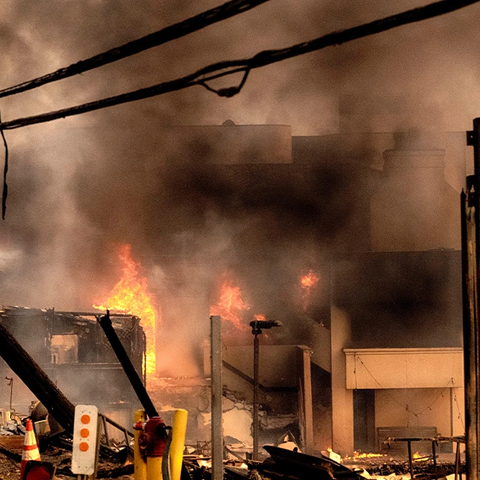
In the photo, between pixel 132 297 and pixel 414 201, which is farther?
pixel 132 297

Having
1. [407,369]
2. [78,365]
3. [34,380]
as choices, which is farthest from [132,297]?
[34,380]

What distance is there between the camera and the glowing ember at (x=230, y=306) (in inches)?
1599

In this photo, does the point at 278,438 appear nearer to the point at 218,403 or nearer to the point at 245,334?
the point at 245,334

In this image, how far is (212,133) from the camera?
43750 mm

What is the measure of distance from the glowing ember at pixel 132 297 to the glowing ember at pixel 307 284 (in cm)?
Result: 908

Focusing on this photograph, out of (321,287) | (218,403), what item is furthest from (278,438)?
(218,403)

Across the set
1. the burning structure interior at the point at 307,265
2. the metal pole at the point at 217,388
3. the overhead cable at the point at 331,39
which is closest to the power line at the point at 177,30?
the overhead cable at the point at 331,39

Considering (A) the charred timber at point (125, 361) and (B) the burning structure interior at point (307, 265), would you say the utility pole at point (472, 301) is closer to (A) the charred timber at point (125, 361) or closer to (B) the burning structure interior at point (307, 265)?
(A) the charred timber at point (125, 361)

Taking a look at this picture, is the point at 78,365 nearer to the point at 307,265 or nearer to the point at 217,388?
the point at 307,265

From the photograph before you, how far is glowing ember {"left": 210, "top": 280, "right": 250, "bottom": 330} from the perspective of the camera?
40622 mm

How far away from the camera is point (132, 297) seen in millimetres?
43062

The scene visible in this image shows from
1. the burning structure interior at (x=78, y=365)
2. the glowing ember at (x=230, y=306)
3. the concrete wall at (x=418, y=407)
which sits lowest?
the concrete wall at (x=418, y=407)

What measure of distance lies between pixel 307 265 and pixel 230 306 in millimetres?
5227

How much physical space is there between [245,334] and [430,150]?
15629 millimetres
